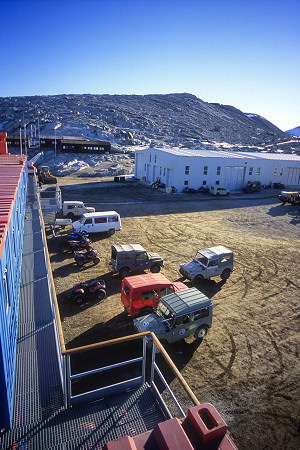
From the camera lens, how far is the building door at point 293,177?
2069 inches

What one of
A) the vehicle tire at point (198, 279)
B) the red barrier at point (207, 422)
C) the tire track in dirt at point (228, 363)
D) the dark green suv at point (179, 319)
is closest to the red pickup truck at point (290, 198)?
the vehicle tire at point (198, 279)

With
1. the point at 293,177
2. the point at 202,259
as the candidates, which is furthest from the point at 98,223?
the point at 293,177

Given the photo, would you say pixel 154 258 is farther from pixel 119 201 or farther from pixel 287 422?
pixel 119 201

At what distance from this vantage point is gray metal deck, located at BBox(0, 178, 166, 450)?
15.8ft

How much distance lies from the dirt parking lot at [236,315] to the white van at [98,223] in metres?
0.67

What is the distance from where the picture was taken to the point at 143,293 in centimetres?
1278

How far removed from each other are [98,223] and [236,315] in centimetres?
1324

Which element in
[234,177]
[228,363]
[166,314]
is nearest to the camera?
[228,363]

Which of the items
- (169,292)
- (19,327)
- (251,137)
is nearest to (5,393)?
(19,327)

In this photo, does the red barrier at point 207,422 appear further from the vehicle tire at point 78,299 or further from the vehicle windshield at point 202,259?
the vehicle windshield at point 202,259

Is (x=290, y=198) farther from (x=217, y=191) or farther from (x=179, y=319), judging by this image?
(x=179, y=319)

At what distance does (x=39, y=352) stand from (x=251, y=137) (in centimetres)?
14631

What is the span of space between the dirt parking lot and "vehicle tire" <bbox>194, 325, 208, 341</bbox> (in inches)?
8.6

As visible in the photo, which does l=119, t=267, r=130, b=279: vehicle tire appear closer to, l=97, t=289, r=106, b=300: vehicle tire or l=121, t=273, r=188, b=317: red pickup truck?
l=97, t=289, r=106, b=300: vehicle tire
